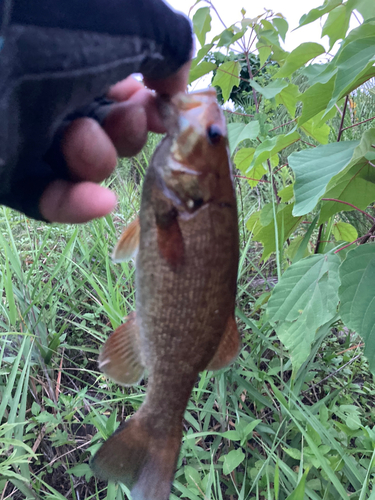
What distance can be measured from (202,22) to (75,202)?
1163 millimetres

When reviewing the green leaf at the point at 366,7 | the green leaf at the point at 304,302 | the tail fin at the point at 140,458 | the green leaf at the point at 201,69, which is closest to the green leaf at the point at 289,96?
the green leaf at the point at 201,69

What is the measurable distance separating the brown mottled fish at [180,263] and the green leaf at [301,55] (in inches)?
29.9

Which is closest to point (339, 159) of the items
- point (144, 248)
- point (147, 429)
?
point (144, 248)

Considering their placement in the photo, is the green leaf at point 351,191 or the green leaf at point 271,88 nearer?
the green leaf at point 351,191

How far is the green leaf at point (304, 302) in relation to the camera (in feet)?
3.59

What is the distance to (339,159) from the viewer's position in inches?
43.3

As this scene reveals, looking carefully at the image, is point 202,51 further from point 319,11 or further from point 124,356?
point 124,356

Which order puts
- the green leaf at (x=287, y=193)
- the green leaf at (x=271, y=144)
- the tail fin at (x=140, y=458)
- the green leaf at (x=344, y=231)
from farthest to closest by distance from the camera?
the green leaf at (x=344, y=231), the green leaf at (x=287, y=193), the green leaf at (x=271, y=144), the tail fin at (x=140, y=458)

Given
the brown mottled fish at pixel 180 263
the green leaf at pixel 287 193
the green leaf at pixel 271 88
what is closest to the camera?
the brown mottled fish at pixel 180 263

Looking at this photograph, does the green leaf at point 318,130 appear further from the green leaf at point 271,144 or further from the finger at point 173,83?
the finger at point 173,83

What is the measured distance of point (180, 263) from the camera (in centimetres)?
76

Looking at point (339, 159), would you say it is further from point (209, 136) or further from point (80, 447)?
point (80, 447)

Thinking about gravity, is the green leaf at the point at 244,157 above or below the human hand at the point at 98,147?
below

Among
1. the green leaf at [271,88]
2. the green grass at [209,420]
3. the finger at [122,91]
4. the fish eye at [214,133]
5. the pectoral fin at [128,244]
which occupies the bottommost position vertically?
the green grass at [209,420]
